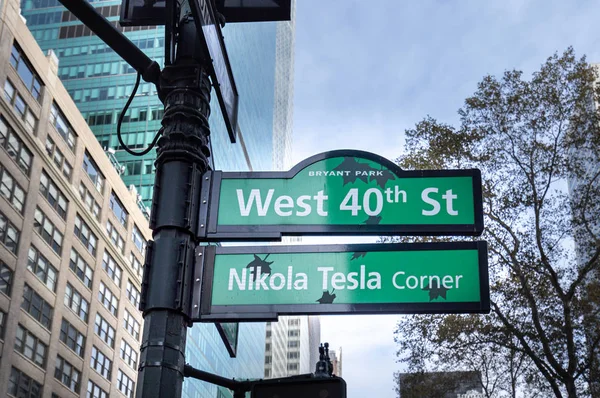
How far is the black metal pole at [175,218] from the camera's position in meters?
4.17

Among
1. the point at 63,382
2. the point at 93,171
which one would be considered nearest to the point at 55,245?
the point at 63,382

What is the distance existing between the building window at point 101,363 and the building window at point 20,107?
18.8m

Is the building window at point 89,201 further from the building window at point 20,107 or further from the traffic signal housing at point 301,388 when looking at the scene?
the traffic signal housing at point 301,388

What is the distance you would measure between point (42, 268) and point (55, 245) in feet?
10.8

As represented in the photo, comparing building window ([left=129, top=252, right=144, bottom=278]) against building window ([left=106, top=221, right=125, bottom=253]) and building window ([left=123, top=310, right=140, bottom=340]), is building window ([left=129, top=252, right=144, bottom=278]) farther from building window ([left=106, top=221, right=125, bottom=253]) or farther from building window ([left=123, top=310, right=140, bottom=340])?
building window ([left=123, top=310, right=140, bottom=340])

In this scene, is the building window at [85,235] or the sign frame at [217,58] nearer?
the sign frame at [217,58]

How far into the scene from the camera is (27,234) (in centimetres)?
5216

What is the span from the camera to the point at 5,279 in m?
48.8

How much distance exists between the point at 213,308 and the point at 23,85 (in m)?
52.0

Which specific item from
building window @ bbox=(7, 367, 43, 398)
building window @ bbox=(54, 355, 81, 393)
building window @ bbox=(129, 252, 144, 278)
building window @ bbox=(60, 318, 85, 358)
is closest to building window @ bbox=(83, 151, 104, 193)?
building window @ bbox=(129, 252, 144, 278)

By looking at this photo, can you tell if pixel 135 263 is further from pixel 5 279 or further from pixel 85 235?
pixel 5 279

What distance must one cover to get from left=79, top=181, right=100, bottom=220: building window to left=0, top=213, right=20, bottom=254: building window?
41.9 feet

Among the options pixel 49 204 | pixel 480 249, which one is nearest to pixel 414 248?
pixel 480 249

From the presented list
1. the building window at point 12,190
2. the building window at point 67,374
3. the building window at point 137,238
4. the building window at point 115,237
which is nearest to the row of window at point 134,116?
the building window at point 137,238
